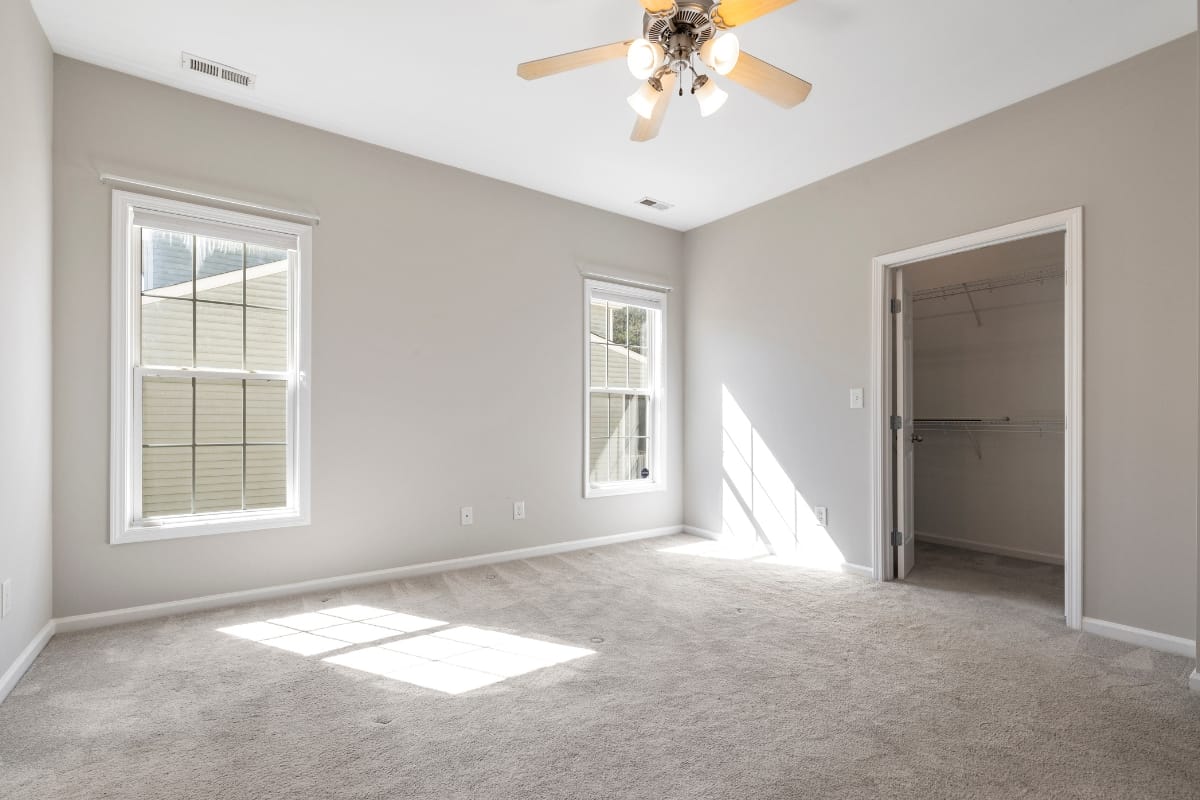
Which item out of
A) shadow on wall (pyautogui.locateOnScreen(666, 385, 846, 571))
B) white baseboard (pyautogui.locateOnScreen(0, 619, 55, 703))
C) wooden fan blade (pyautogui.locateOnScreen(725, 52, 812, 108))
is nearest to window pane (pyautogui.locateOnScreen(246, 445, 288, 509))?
white baseboard (pyautogui.locateOnScreen(0, 619, 55, 703))

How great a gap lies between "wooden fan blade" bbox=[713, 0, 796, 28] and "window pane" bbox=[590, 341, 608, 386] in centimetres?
296

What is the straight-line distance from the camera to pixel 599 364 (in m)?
4.90

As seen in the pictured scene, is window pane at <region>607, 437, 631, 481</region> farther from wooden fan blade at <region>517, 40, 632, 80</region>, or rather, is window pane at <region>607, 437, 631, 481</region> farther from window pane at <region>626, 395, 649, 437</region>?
wooden fan blade at <region>517, 40, 632, 80</region>

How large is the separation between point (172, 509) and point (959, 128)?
488 cm

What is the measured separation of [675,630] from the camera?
115 inches

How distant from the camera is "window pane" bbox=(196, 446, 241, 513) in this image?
3201 millimetres

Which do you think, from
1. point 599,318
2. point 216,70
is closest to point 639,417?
point 599,318

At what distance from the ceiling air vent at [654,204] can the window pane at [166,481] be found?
11.4 feet

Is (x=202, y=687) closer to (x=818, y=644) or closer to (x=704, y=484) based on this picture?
(x=818, y=644)

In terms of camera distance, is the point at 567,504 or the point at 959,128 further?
the point at 567,504

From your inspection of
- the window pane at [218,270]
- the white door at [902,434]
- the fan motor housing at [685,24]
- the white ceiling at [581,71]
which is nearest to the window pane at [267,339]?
the window pane at [218,270]

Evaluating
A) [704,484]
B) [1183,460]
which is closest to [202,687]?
[704,484]

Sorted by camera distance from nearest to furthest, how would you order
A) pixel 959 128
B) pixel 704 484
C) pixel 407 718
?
1. pixel 407 718
2. pixel 959 128
3. pixel 704 484

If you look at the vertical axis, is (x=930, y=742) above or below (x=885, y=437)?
below
